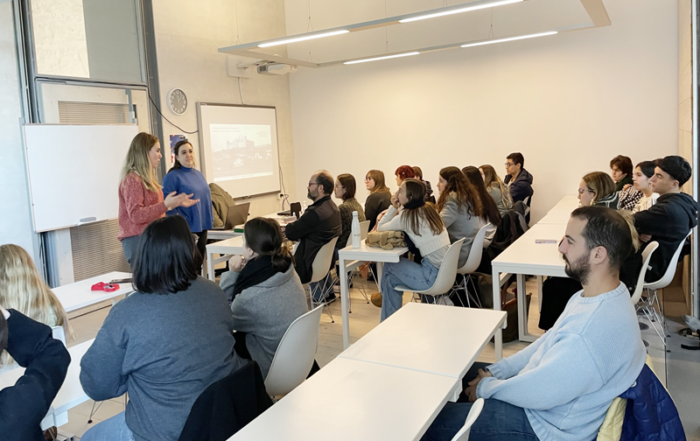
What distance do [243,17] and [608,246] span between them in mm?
6940

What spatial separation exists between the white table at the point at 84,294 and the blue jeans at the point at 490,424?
6.70ft

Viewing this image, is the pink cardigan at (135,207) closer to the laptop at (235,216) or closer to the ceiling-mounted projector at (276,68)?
the laptop at (235,216)

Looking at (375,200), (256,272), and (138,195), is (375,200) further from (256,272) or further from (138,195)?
(256,272)

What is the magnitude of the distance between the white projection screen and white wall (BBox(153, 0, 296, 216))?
0.13 metres

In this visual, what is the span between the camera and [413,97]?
7855 millimetres

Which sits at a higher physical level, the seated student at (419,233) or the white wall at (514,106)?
the white wall at (514,106)

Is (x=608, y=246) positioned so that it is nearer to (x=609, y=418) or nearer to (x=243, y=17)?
(x=609, y=418)

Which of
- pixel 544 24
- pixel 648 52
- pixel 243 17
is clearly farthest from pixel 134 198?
pixel 648 52

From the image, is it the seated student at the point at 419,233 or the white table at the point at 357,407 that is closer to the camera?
the white table at the point at 357,407

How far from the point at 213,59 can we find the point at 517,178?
418cm

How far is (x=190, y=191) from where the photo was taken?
4887mm

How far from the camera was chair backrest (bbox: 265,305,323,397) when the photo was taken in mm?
2109

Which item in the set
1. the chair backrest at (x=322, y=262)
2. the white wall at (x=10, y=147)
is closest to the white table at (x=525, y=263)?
the chair backrest at (x=322, y=262)

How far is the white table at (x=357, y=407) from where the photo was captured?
1.44 metres
